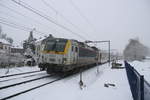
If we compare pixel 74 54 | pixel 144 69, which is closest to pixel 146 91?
pixel 74 54

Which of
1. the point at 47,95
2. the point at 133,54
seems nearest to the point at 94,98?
the point at 47,95

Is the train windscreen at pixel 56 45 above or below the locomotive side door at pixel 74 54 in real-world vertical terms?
above

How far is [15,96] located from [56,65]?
4.79 metres

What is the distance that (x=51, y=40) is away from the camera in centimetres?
1200

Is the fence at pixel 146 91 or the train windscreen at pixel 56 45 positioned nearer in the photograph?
the fence at pixel 146 91

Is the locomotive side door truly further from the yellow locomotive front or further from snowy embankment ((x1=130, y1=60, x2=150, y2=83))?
snowy embankment ((x1=130, y1=60, x2=150, y2=83))

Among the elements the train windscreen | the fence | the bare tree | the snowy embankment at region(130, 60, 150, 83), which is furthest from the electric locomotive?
the bare tree

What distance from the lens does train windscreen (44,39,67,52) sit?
11.4 metres

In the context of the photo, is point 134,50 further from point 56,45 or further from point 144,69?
point 56,45

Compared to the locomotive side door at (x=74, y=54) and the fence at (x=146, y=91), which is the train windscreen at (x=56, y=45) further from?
the fence at (x=146, y=91)

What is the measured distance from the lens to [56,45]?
11578 millimetres

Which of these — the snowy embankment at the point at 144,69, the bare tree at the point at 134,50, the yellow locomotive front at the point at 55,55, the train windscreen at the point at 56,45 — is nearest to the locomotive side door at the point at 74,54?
the yellow locomotive front at the point at 55,55

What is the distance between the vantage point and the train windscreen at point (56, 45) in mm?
11355

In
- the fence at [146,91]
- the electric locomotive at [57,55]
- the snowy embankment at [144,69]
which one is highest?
the electric locomotive at [57,55]
